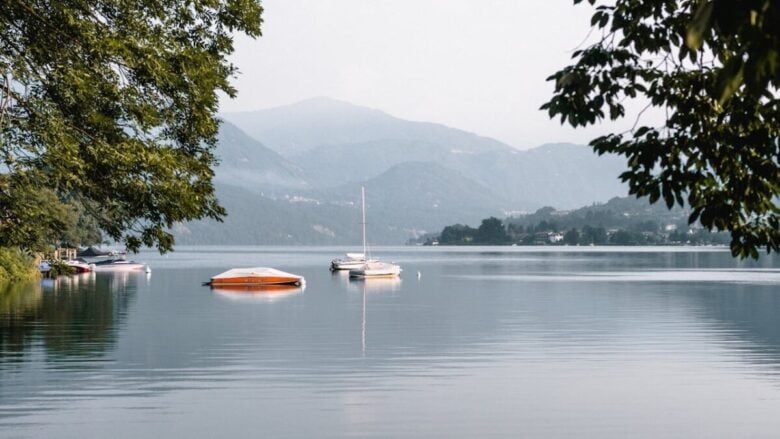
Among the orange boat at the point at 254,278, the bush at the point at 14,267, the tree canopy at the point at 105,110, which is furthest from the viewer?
the orange boat at the point at 254,278

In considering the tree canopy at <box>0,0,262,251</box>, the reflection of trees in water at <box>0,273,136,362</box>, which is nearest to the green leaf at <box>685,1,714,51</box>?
the tree canopy at <box>0,0,262,251</box>

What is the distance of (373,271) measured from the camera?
4496 inches

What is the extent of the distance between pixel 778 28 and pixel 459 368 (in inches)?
1105

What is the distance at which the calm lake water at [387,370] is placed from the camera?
22.2 m

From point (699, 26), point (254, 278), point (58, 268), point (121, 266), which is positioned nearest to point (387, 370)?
point (58, 268)

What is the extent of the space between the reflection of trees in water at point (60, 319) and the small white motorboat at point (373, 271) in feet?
113

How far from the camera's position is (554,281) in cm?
10656

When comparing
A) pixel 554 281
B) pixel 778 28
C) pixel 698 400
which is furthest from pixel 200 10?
pixel 554 281

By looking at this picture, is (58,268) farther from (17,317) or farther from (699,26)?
(17,317)

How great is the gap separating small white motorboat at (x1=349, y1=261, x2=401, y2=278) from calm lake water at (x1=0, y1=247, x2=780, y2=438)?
44.5 meters

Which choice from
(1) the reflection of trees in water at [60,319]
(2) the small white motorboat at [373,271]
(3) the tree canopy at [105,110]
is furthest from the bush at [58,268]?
(2) the small white motorboat at [373,271]

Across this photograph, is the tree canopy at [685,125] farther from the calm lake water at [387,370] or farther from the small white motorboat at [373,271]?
the small white motorboat at [373,271]

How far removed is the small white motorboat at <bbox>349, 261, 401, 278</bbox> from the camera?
114 meters

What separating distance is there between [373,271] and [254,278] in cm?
2215
